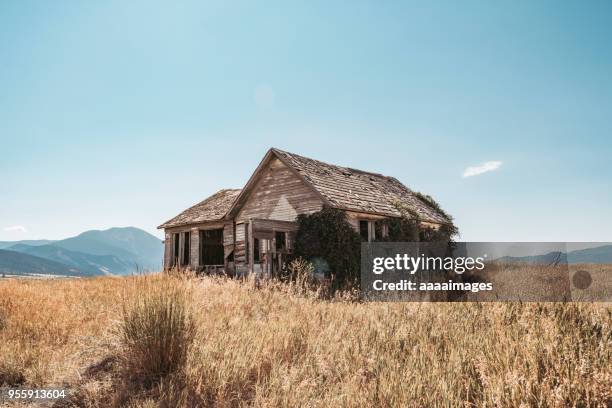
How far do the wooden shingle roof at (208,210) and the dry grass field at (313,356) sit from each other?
50.0 feet

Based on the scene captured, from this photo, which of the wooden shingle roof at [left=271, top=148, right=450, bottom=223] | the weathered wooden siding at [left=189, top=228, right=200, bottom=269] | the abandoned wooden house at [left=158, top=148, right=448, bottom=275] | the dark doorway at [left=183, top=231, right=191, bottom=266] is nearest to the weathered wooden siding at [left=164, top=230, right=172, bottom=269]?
the abandoned wooden house at [left=158, top=148, right=448, bottom=275]

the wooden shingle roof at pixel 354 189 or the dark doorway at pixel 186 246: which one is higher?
the wooden shingle roof at pixel 354 189

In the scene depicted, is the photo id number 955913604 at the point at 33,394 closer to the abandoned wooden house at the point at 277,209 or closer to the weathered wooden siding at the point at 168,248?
the abandoned wooden house at the point at 277,209

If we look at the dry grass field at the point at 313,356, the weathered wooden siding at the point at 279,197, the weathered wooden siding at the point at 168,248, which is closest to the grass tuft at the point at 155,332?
the dry grass field at the point at 313,356

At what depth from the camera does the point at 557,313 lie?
542 cm

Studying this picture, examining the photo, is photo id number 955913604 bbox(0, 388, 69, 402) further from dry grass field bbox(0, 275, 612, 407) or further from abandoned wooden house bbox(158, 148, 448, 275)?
abandoned wooden house bbox(158, 148, 448, 275)

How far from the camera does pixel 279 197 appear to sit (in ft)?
60.7

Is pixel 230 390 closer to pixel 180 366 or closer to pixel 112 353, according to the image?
pixel 180 366

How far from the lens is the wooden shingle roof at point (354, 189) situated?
1711cm

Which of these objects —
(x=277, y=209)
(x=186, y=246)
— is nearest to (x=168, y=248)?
(x=186, y=246)

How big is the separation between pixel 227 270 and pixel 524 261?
12.8 metres

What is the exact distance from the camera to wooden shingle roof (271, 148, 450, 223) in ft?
56.1

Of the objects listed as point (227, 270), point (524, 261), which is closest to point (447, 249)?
point (524, 261)

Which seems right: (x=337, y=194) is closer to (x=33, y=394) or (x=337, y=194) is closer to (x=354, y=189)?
(x=354, y=189)
